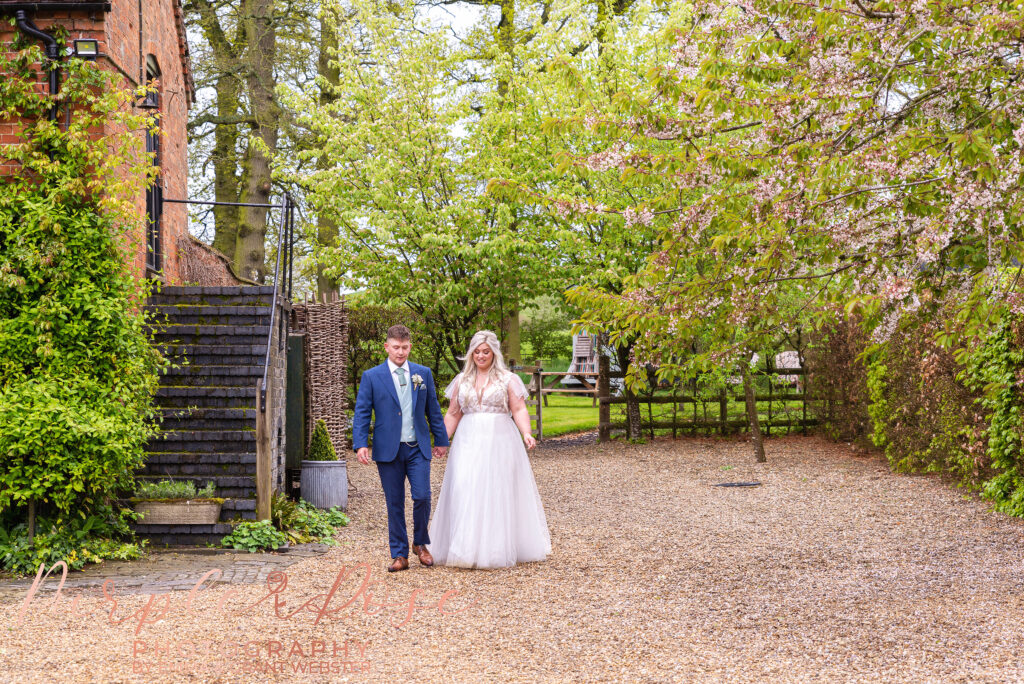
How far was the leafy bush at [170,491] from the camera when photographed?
8.62 m

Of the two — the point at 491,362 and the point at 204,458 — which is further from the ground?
the point at 491,362

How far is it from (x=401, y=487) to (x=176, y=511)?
2232 mm

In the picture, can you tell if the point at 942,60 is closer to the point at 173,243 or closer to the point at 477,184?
the point at 173,243

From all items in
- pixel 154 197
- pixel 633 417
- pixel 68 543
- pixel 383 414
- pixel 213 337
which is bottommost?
Result: pixel 68 543

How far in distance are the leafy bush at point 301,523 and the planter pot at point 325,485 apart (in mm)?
610

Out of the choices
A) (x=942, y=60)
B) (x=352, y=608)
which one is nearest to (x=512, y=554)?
(x=352, y=608)

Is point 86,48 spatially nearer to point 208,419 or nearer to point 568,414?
point 208,419

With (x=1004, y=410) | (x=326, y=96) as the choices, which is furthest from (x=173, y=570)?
(x=326, y=96)

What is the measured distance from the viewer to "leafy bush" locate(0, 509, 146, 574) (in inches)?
299

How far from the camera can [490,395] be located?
7.93 meters

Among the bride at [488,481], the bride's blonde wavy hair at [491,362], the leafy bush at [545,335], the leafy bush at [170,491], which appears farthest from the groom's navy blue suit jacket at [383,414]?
the leafy bush at [545,335]

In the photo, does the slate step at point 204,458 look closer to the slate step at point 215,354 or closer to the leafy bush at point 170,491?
the leafy bush at point 170,491

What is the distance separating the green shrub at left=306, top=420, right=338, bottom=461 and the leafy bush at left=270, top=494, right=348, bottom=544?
3.62 ft

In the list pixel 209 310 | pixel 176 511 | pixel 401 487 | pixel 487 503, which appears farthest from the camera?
pixel 209 310
